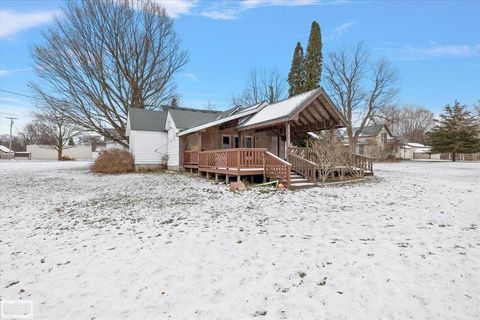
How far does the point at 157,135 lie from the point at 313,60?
15305mm

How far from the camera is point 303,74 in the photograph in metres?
23.2

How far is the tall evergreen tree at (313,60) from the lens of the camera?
2197 cm

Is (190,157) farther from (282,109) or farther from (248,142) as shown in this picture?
(282,109)

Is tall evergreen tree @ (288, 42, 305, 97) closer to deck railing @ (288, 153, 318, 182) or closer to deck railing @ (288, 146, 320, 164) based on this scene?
deck railing @ (288, 146, 320, 164)

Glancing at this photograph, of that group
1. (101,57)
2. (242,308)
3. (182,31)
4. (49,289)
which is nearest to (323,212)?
(242,308)

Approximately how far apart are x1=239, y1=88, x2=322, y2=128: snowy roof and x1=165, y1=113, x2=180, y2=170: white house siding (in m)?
6.66

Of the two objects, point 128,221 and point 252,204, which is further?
point 252,204

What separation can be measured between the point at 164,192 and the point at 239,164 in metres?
→ 3.34

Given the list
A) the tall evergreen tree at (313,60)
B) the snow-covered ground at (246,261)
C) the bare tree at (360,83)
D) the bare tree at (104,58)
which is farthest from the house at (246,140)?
the bare tree at (360,83)

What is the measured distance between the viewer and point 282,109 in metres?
11.9

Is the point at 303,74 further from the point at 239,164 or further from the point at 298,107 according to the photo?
the point at 239,164

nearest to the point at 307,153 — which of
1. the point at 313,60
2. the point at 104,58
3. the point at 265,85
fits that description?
the point at 313,60

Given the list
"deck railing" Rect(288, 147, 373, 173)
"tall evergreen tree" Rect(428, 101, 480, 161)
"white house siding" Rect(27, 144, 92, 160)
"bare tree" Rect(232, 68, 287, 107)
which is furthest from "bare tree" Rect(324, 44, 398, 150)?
"white house siding" Rect(27, 144, 92, 160)

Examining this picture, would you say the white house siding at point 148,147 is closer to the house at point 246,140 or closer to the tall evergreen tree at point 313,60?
the house at point 246,140
